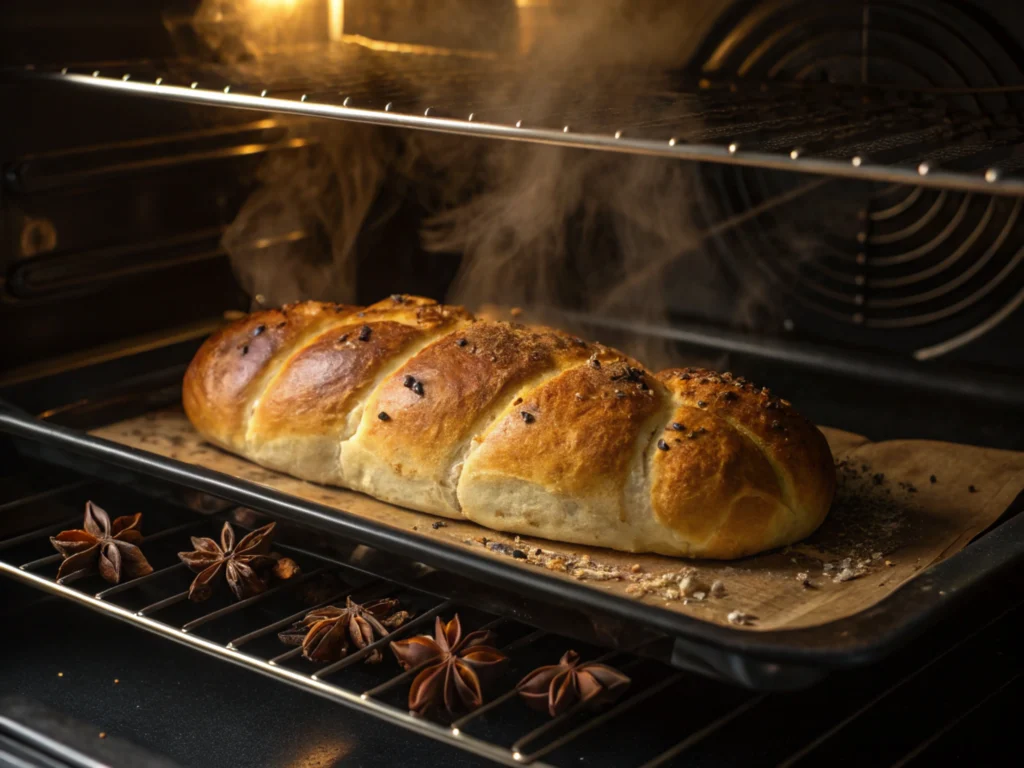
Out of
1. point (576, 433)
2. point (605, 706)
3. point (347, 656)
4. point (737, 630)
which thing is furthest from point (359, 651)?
point (737, 630)

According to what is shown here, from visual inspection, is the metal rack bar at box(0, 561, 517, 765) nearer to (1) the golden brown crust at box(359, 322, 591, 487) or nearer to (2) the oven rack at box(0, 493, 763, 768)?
(2) the oven rack at box(0, 493, 763, 768)

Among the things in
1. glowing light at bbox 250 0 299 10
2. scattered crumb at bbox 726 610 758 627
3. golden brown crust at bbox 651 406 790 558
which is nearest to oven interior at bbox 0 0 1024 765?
glowing light at bbox 250 0 299 10

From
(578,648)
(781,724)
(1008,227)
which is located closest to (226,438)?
(578,648)

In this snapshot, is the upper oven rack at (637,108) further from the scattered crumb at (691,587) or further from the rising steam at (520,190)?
the scattered crumb at (691,587)

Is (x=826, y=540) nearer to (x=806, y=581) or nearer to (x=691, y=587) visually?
(x=806, y=581)

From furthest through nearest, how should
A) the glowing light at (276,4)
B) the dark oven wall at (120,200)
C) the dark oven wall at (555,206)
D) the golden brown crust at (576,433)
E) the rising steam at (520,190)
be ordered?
the glowing light at (276,4)
the rising steam at (520,190)
the dark oven wall at (120,200)
the dark oven wall at (555,206)
the golden brown crust at (576,433)

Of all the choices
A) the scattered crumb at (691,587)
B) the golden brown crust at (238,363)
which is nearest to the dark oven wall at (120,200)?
the golden brown crust at (238,363)

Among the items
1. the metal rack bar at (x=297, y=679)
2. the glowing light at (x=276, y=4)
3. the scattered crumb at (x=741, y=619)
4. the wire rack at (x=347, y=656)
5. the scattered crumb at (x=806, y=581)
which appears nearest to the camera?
the metal rack bar at (x=297, y=679)

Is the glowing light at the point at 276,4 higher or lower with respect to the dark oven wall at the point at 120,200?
higher

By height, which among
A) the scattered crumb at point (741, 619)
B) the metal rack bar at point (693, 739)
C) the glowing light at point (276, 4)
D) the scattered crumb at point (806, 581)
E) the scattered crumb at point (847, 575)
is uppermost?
the glowing light at point (276, 4)
